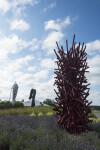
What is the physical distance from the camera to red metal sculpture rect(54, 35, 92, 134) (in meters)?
4.78

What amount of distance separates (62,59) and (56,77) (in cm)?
59

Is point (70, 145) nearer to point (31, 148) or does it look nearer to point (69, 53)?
point (31, 148)

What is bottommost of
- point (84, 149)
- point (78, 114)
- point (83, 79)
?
point (84, 149)

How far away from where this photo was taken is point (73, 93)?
4.68m

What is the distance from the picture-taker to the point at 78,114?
468 centimetres

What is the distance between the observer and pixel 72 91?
4.74m

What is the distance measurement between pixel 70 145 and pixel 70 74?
7.21 ft

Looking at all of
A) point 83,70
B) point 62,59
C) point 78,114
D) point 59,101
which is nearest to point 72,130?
point 78,114

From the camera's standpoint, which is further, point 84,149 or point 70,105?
point 70,105

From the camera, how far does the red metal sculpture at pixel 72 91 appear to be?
478 centimetres

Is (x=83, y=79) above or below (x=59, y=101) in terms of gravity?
above

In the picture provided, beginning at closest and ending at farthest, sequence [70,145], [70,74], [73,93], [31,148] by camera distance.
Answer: [31,148] → [70,145] → [73,93] → [70,74]

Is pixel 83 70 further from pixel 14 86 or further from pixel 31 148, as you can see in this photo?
pixel 14 86

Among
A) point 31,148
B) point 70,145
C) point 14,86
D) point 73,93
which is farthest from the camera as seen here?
point 14,86
